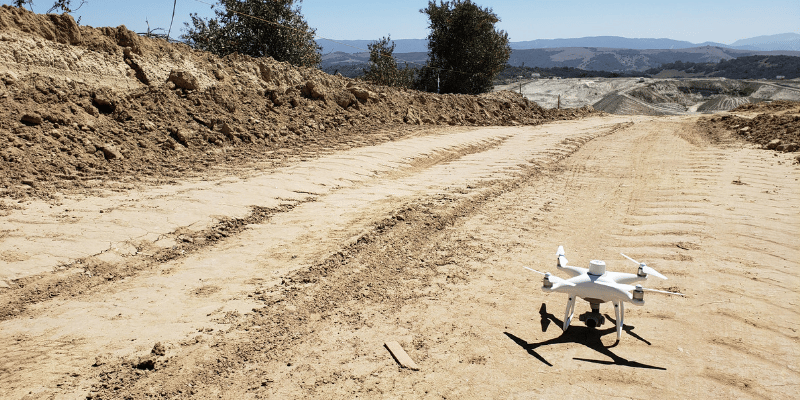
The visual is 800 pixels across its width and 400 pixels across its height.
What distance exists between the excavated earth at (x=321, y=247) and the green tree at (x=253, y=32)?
18.8 feet

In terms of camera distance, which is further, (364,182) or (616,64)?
(616,64)

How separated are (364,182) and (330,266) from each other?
11.4 feet

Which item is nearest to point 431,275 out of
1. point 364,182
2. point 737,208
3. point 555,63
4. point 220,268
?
point 220,268

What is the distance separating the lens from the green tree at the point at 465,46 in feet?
81.9

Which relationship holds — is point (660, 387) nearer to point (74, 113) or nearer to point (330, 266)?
point (330, 266)

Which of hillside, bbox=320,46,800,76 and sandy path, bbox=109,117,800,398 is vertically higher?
hillside, bbox=320,46,800,76

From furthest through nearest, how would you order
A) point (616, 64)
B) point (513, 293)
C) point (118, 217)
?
point (616, 64) < point (118, 217) < point (513, 293)

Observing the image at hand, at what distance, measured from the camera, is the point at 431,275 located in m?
5.16

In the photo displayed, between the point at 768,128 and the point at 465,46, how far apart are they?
14.3 m

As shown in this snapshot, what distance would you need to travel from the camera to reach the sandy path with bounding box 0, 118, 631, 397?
3.73 meters

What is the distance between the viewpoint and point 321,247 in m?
5.70

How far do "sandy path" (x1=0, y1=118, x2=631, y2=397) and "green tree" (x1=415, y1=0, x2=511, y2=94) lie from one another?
16508mm

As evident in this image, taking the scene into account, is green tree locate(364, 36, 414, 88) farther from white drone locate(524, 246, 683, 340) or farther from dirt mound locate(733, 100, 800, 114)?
white drone locate(524, 246, 683, 340)

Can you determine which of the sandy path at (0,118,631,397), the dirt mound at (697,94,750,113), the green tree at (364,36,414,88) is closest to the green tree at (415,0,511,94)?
the green tree at (364,36,414,88)
